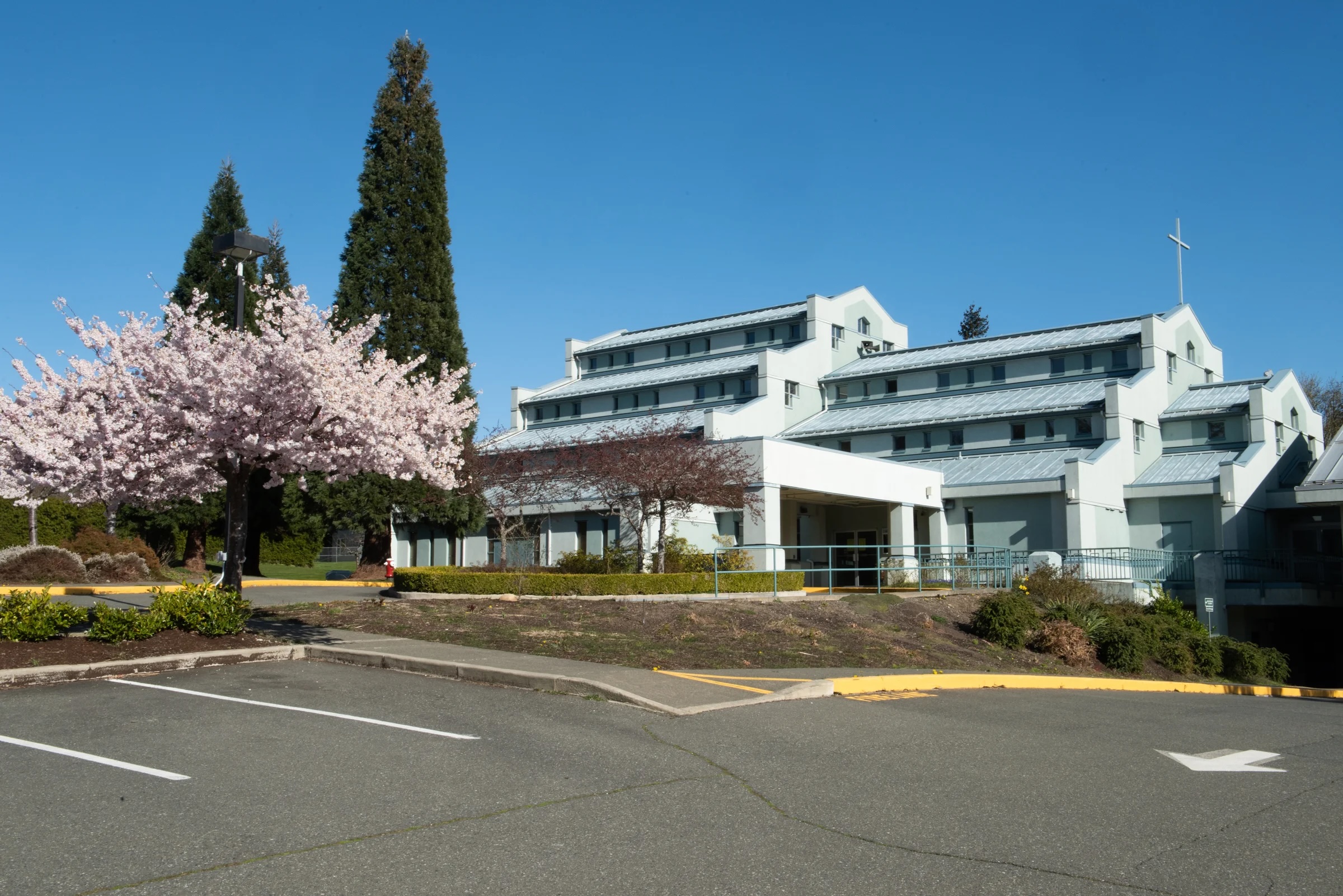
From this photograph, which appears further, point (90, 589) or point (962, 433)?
point (962, 433)

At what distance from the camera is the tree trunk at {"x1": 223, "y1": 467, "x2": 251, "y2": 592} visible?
16672 mm

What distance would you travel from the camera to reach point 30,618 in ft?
46.0

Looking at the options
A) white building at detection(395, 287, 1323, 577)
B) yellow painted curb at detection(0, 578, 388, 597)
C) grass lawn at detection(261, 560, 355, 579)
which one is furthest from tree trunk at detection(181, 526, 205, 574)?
yellow painted curb at detection(0, 578, 388, 597)

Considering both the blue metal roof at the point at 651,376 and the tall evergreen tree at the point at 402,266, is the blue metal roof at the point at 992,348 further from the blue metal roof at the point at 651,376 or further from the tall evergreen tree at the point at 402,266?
the tall evergreen tree at the point at 402,266

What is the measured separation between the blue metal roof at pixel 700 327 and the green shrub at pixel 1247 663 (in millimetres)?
28422

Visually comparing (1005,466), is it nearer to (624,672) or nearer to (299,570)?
(299,570)

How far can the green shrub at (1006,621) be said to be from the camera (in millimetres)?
22834

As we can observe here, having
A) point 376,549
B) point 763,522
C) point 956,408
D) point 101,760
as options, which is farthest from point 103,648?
point 956,408

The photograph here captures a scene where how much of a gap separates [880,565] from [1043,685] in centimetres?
1598

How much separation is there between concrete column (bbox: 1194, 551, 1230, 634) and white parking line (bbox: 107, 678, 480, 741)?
114ft

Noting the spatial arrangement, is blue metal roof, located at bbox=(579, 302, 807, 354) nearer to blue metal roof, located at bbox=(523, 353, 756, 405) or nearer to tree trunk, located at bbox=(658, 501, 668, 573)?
blue metal roof, located at bbox=(523, 353, 756, 405)

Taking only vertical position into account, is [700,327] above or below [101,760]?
above

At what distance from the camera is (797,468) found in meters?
34.5

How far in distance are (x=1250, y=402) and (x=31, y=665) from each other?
43298mm
